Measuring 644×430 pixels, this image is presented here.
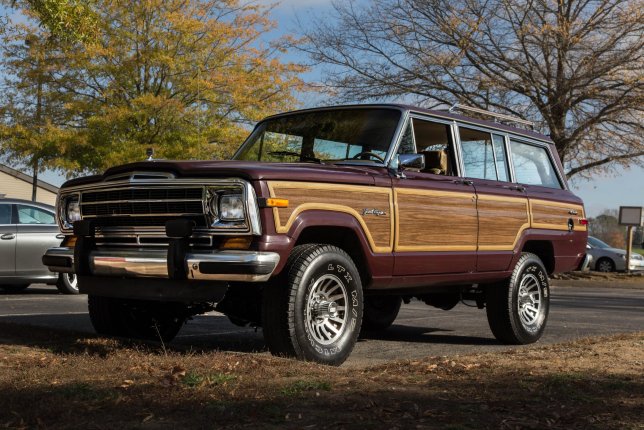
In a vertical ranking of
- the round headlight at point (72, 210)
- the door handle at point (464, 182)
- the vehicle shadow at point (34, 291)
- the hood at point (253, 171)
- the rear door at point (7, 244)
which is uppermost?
the door handle at point (464, 182)

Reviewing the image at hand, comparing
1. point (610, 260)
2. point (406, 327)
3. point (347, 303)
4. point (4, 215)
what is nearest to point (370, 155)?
point (347, 303)

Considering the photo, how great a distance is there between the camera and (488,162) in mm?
8188

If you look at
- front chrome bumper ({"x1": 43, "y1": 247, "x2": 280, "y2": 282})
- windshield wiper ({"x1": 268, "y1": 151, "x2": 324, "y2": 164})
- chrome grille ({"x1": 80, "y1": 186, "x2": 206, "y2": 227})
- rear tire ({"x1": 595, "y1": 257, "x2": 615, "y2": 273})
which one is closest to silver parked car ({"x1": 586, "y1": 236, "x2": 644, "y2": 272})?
rear tire ({"x1": 595, "y1": 257, "x2": 615, "y2": 273})

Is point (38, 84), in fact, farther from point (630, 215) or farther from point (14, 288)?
point (630, 215)

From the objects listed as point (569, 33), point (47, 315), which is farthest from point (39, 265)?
point (569, 33)

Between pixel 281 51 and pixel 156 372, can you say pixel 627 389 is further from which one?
pixel 281 51

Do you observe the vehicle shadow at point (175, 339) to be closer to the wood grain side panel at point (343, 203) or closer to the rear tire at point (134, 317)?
the rear tire at point (134, 317)

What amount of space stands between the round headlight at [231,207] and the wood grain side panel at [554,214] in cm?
378

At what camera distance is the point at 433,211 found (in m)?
7.05

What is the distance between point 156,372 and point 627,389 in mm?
2867

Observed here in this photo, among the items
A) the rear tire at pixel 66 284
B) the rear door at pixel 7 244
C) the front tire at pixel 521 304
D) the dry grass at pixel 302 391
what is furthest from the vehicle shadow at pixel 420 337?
the rear door at pixel 7 244

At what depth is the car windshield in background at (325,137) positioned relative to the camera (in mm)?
7043

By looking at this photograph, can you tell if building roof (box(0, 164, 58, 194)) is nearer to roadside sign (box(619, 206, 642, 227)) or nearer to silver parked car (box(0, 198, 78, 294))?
roadside sign (box(619, 206, 642, 227))

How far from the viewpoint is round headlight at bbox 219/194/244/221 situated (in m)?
5.62
